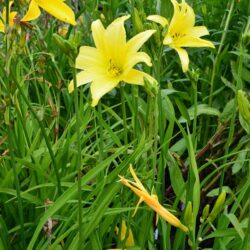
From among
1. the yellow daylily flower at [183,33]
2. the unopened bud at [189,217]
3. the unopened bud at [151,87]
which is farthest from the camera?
the yellow daylily flower at [183,33]

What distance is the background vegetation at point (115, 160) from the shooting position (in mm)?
1243

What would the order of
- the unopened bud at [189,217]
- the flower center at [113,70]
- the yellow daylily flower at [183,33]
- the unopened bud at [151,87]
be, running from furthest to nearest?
1. the yellow daylily flower at [183,33]
2. the flower center at [113,70]
3. the unopened bud at [151,87]
4. the unopened bud at [189,217]

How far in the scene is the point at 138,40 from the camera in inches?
48.3

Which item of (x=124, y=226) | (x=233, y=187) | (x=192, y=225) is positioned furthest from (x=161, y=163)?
(x=233, y=187)

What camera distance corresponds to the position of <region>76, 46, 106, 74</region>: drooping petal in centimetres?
127

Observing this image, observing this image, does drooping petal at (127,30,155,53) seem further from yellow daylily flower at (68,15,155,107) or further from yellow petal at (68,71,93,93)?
yellow petal at (68,71,93,93)

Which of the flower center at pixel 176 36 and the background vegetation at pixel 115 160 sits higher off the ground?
the flower center at pixel 176 36

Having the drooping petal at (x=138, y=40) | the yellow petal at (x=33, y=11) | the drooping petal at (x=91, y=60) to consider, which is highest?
the yellow petal at (x=33, y=11)

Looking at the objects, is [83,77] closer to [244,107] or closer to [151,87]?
[151,87]

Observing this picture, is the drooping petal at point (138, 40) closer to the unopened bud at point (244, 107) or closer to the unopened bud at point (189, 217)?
the unopened bud at point (244, 107)

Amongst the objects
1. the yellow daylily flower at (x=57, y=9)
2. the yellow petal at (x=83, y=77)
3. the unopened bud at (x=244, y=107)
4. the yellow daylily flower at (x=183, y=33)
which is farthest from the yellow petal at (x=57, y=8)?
the unopened bud at (x=244, y=107)

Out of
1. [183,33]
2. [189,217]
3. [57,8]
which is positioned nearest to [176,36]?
[183,33]

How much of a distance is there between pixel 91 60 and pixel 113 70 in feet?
0.19

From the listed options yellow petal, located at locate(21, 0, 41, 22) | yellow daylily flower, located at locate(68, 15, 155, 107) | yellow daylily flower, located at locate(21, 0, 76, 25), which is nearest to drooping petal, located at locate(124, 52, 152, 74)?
yellow daylily flower, located at locate(68, 15, 155, 107)
